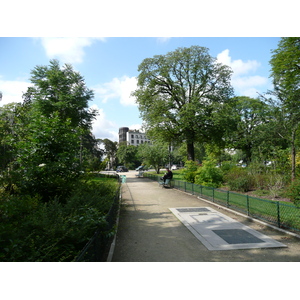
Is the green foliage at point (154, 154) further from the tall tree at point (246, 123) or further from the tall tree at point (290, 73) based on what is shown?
the tall tree at point (290, 73)

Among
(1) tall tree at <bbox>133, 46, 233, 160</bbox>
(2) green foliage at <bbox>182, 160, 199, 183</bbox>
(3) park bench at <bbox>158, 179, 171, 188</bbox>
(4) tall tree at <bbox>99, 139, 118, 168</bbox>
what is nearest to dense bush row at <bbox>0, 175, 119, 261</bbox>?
(3) park bench at <bbox>158, 179, 171, 188</bbox>

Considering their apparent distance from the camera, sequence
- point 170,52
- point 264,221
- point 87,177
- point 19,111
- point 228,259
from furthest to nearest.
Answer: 1. point 170,52
2. point 19,111
3. point 87,177
4. point 264,221
5. point 228,259

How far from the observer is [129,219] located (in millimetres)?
8562

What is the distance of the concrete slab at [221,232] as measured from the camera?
18.4 feet

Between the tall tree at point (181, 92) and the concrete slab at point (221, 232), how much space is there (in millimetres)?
16151

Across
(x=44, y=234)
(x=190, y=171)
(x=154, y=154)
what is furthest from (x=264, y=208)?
(x=154, y=154)

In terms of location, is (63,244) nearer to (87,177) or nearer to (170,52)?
(87,177)

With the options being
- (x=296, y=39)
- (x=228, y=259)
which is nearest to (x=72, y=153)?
(x=228, y=259)

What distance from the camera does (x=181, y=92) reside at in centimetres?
2616

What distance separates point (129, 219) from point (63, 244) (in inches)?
184

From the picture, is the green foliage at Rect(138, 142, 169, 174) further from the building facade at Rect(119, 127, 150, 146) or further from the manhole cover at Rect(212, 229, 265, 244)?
the building facade at Rect(119, 127, 150, 146)

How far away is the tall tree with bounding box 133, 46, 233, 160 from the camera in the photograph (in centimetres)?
2483

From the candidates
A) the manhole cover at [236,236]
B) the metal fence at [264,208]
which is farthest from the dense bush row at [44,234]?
the metal fence at [264,208]

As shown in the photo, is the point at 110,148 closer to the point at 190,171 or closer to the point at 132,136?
the point at 132,136
